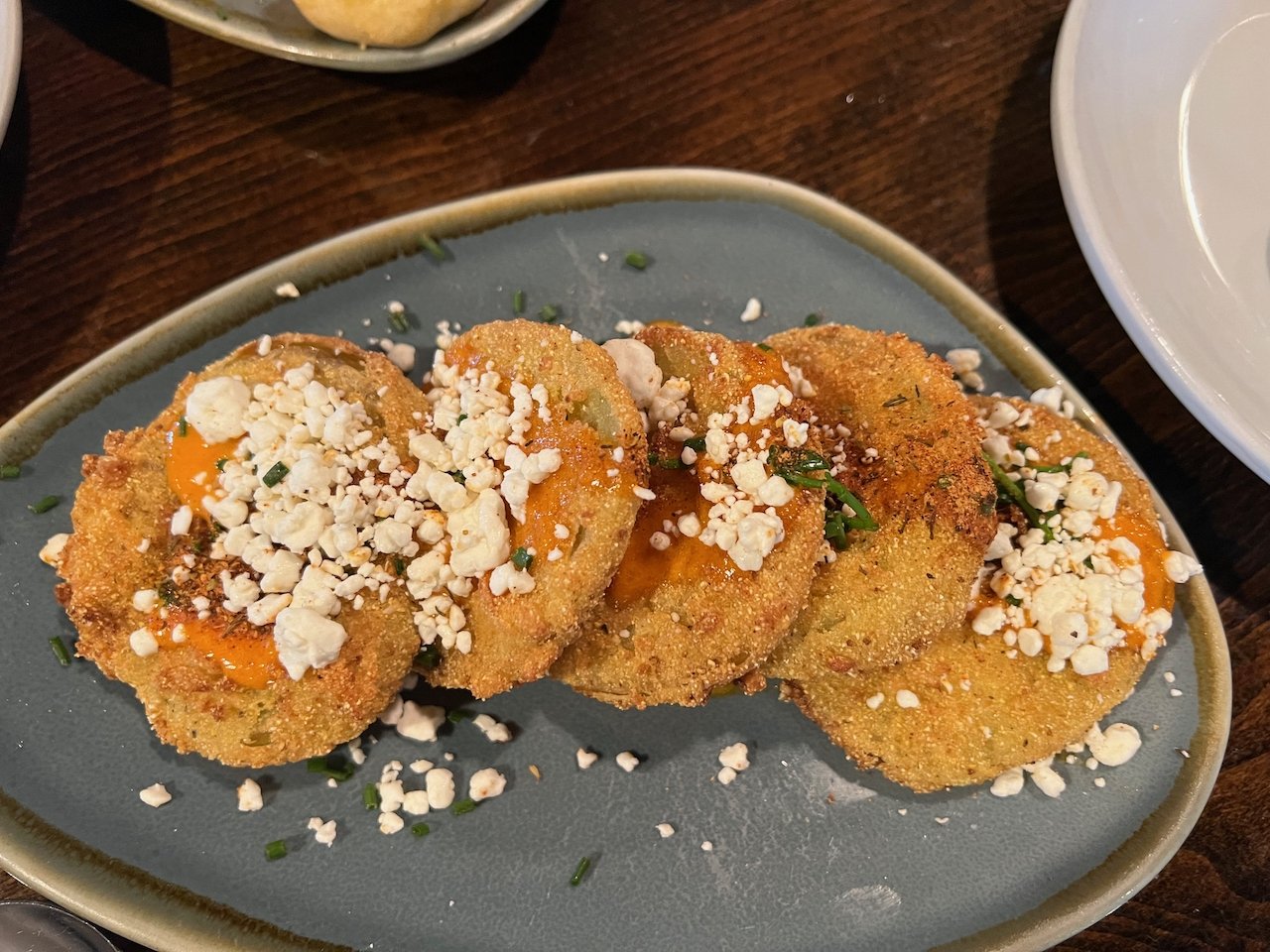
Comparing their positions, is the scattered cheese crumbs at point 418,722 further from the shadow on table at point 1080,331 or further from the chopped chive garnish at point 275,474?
the shadow on table at point 1080,331

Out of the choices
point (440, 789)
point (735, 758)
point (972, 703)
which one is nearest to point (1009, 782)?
point (972, 703)

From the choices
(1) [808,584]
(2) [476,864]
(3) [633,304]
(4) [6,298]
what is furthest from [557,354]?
(4) [6,298]

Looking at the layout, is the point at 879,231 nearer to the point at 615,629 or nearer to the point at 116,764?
the point at 615,629

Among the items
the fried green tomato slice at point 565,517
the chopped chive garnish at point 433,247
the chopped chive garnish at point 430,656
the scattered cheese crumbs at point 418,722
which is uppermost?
the chopped chive garnish at point 433,247

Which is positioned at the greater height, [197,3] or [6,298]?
[197,3]

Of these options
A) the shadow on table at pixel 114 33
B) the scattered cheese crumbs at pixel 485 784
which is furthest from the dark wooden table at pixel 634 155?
the scattered cheese crumbs at pixel 485 784

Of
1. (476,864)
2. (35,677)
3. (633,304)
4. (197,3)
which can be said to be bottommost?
(476,864)
